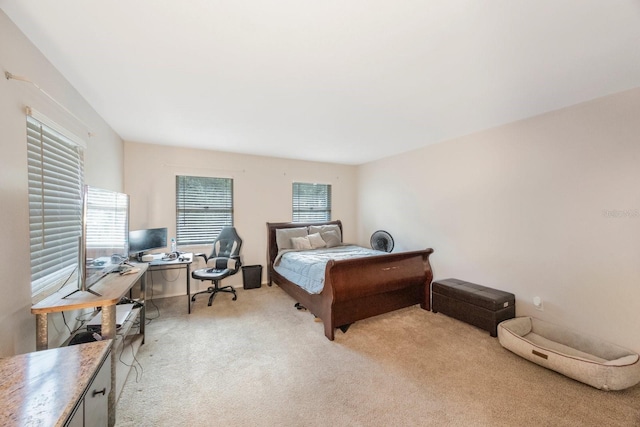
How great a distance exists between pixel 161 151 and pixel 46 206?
236 cm

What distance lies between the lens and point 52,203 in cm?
179

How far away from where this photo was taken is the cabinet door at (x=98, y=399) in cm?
102

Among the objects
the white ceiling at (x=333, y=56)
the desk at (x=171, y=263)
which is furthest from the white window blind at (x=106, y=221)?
the white ceiling at (x=333, y=56)

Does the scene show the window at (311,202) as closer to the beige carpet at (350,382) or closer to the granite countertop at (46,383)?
the beige carpet at (350,382)

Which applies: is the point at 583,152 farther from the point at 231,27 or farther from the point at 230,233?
the point at 230,233

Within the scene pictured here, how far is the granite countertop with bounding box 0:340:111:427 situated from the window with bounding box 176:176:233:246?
305 cm

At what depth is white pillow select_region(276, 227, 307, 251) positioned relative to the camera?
4277 mm

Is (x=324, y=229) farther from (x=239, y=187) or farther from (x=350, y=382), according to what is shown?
(x=350, y=382)

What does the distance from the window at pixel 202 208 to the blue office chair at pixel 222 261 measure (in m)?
0.29

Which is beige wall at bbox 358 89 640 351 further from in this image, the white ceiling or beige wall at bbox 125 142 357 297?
beige wall at bbox 125 142 357 297

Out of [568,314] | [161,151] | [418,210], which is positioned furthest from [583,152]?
[161,151]

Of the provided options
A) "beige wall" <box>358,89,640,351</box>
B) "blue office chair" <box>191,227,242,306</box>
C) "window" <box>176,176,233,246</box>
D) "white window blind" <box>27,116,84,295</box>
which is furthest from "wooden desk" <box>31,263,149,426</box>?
"beige wall" <box>358,89,640,351</box>

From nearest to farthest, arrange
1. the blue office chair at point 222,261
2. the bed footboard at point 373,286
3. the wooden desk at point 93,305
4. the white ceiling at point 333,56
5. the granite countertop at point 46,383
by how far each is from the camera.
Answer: the granite countertop at point 46,383
the white ceiling at point 333,56
the wooden desk at point 93,305
the bed footboard at point 373,286
the blue office chair at point 222,261

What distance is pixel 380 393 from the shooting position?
1814mm
